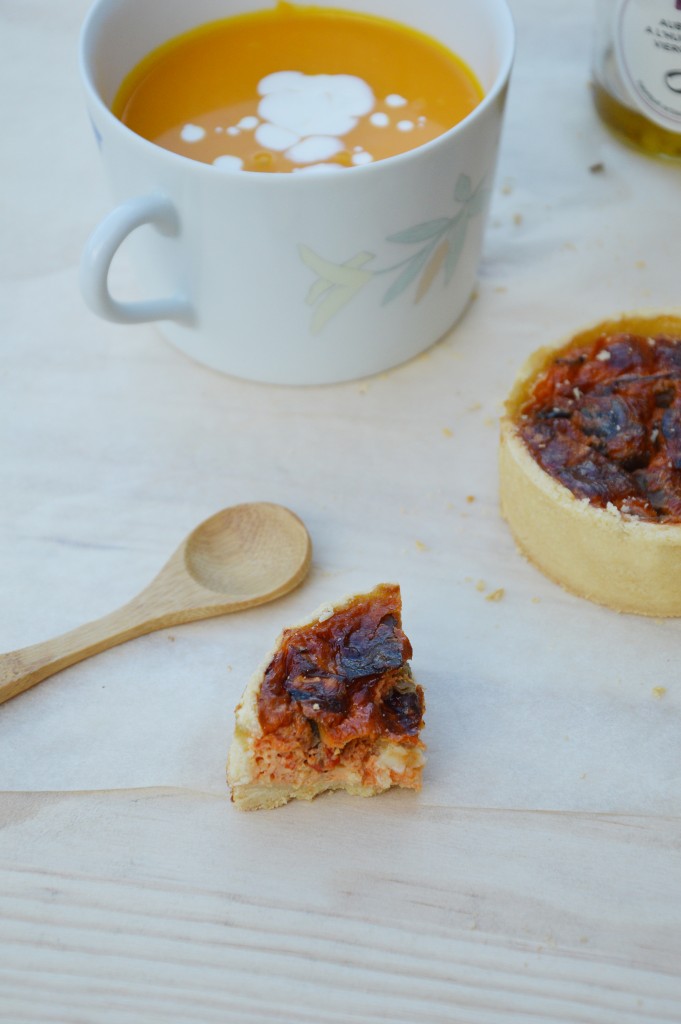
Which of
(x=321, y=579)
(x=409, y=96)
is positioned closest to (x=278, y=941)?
(x=321, y=579)

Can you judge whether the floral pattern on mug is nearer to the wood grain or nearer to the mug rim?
the mug rim

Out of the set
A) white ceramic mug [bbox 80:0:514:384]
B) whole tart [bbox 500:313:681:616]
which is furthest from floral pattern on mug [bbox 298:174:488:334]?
whole tart [bbox 500:313:681:616]

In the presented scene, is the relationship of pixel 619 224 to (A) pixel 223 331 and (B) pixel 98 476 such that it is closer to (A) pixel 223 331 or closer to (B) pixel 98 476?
(A) pixel 223 331

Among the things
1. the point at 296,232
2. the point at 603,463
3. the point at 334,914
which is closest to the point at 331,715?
the point at 334,914

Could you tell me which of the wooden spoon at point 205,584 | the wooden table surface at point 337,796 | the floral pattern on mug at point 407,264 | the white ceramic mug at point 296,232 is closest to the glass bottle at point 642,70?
the wooden table surface at point 337,796

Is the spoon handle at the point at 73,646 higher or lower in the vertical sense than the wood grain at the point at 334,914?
higher

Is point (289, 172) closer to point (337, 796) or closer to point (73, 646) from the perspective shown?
point (73, 646)

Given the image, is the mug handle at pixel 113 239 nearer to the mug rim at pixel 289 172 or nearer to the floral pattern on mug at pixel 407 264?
the mug rim at pixel 289 172

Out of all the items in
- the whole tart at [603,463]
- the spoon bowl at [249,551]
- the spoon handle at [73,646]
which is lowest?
the spoon handle at [73,646]
